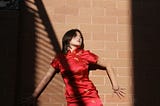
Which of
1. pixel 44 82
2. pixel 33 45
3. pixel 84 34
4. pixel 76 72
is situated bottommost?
pixel 44 82

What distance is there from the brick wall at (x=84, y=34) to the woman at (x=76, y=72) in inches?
4.4

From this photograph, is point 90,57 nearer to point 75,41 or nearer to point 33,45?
point 75,41

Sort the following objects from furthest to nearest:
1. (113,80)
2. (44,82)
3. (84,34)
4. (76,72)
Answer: (84,34)
(113,80)
(44,82)
(76,72)

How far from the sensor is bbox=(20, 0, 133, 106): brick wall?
4.91 meters

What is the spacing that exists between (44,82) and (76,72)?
1.35ft

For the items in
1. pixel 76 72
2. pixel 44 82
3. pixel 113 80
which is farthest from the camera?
pixel 113 80

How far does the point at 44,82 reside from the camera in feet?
15.8

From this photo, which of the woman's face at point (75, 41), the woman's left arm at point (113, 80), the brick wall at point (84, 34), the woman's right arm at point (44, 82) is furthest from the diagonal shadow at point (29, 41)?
the woman's left arm at point (113, 80)

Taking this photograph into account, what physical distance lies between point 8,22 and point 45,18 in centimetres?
46

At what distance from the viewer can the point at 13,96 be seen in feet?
15.4

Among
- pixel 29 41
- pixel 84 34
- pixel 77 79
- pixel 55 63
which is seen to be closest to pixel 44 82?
pixel 55 63
